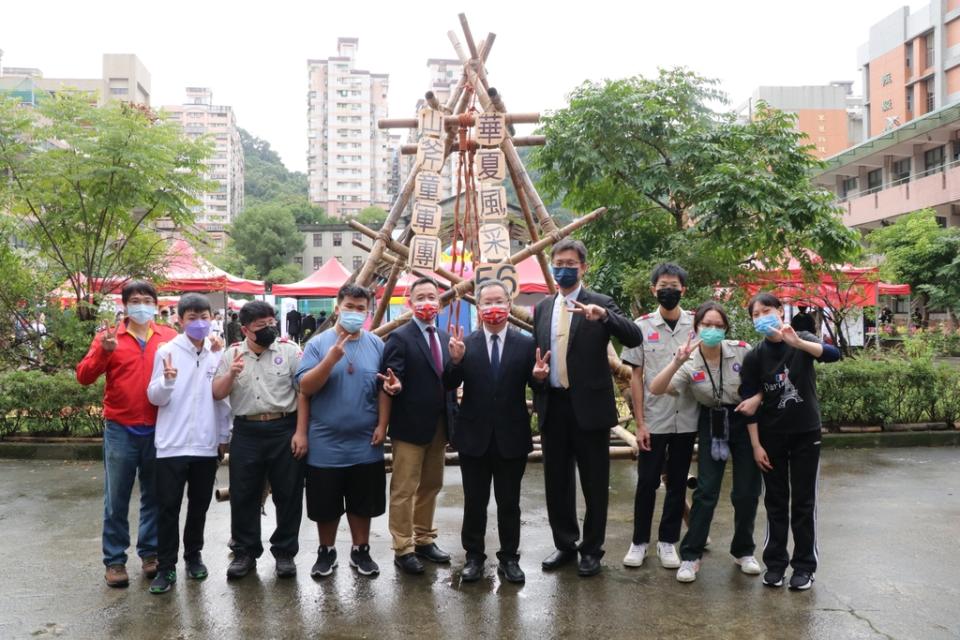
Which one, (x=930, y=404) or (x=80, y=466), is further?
(x=930, y=404)

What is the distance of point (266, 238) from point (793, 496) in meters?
48.1

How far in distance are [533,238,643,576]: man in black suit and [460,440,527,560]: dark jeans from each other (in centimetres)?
23

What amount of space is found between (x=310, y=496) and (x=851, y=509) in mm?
4442

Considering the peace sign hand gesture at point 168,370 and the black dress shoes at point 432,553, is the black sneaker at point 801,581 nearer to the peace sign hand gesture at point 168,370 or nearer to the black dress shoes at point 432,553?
the black dress shoes at point 432,553

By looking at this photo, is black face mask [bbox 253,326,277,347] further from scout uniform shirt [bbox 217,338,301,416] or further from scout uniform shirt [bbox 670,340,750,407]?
scout uniform shirt [bbox 670,340,750,407]

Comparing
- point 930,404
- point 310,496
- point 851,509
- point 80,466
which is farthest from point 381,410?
point 930,404

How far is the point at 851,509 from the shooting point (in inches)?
237

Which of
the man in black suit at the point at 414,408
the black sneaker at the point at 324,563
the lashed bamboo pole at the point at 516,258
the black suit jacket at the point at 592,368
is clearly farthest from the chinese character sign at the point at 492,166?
the black sneaker at the point at 324,563

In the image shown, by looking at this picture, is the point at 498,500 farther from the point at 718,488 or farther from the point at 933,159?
the point at 933,159

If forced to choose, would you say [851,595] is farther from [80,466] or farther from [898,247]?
[898,247]

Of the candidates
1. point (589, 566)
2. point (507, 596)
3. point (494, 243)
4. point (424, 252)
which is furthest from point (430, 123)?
point (507, 596)

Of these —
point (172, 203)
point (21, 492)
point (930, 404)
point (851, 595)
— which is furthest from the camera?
point (172, 203)

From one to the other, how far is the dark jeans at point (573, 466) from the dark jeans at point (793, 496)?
3.15 feet

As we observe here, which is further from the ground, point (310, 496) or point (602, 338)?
point (602, 338)
